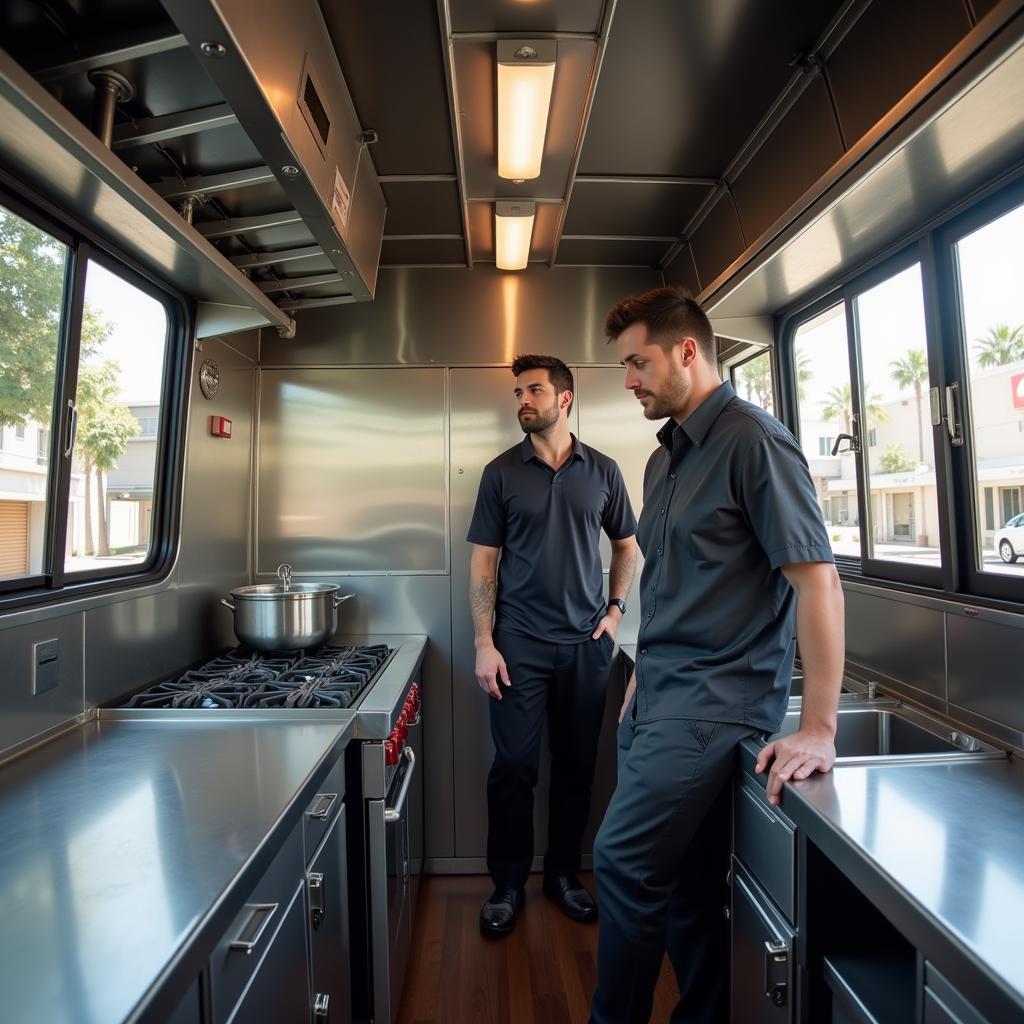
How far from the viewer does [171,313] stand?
2.26 metres

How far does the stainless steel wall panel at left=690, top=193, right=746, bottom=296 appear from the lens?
243cm

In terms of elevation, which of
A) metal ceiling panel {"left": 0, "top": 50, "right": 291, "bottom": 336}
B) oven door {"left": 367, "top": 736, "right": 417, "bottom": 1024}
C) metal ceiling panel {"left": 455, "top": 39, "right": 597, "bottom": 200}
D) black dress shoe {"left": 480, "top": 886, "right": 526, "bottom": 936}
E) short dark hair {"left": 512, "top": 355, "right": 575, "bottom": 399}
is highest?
metal ceiling panel {"left": 455, "top": 39, "right": 597, "bottom": 200}

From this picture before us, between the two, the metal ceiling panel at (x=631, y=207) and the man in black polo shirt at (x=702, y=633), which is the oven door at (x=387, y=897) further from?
the metal ceiling panel at (x=631, y=207)

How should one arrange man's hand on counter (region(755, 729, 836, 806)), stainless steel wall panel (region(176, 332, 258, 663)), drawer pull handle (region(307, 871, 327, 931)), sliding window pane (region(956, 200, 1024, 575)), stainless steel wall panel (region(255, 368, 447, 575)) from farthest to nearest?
stainless steel wall panel (region(255, 368, 447, 575)) → stainless steel wall panel (region(176, 332, 258, 663)) → sliding window pane (region(956, 200, 1024, 575)) → drawer pull handle (region(307, 871, 327, 931)) → man's hand on counter (region(755, 729, 836, 806))

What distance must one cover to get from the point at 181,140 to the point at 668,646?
1668 millimetres

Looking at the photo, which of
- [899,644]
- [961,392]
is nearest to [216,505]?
[899,644]

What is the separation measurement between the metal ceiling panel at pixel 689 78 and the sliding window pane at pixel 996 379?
69 centimetres

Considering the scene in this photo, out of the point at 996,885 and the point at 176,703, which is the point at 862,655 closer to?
the point at 996,885

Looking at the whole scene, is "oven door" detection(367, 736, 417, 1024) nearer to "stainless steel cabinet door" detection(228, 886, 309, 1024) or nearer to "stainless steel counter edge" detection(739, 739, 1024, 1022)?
"stainless steel cabinet door" detection(228, 886, 309, 1024)

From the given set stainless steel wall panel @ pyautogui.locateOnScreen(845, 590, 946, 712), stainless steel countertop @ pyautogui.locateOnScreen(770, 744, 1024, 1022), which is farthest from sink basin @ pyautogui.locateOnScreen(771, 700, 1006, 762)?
stainless steel countertop @ pyautogui.locateOnScreen(770, 744, 1024, 1022)

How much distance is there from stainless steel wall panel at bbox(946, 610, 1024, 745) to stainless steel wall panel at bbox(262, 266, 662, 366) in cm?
191

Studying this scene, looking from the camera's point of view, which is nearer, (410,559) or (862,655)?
(862,655)

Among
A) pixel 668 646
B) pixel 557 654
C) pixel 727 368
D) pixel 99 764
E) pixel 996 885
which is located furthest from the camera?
pixel 727 368

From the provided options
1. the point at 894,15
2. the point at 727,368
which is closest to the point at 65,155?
the point at 894,15
